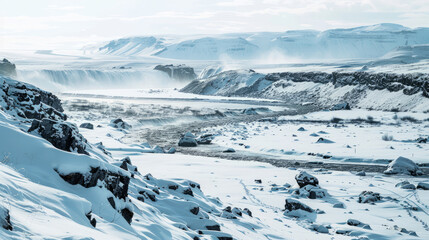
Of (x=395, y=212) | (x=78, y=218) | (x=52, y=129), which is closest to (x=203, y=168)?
(x=395, y=212)

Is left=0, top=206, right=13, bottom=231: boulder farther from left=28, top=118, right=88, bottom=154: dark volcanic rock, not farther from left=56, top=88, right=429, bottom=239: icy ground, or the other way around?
left=56, top=88, right=429, bottom=239: icy ground

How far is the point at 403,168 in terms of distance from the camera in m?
22.0

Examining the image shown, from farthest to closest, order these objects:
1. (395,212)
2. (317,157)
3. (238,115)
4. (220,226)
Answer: (238,115) → (317,157) → (395,212) → (220,226)

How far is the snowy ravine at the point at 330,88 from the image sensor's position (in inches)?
2330

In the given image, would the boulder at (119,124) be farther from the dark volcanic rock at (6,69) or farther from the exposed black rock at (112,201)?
the dark volcanic rock at (6,69)

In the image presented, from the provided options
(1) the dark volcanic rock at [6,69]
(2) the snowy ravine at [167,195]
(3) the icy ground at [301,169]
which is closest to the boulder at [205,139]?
(3) the icy ground at [301,169]

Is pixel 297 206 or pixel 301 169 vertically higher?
pixel 297 206

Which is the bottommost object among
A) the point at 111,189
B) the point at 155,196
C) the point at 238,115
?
the point at 238,115

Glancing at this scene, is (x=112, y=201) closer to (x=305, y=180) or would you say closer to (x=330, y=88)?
(x=305, y=180)

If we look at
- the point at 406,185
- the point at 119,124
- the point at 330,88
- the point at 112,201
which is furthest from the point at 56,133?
the point at 330,88

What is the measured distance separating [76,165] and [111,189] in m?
1.07

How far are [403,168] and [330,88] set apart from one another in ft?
191

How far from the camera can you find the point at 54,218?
6.25 meters

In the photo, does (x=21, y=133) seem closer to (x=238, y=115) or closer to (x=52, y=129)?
(x=52, y=129)
